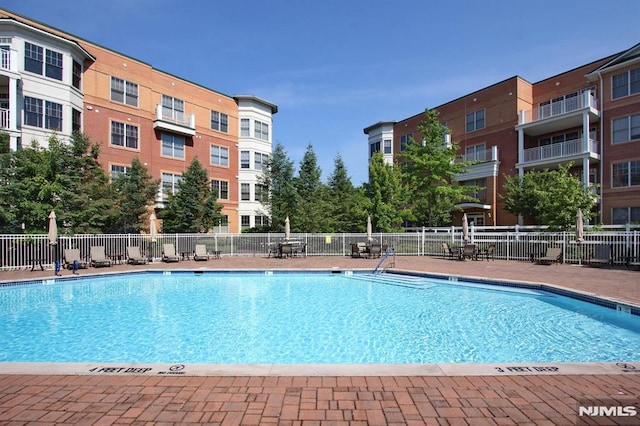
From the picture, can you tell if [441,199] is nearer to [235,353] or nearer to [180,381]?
[235,353]

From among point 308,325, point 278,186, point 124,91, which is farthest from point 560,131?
point 124,91

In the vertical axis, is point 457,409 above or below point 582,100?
below

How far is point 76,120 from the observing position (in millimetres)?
23391

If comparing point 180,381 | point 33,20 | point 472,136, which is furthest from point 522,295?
point 33,20

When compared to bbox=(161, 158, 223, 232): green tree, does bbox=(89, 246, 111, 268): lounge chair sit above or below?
below

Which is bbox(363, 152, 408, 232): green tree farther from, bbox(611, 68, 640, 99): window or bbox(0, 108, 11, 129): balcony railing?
bbox(0, 108, 11, 129): balcony railing

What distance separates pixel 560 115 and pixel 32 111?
33745 millimetres

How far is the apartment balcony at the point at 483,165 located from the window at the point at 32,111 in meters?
29.9

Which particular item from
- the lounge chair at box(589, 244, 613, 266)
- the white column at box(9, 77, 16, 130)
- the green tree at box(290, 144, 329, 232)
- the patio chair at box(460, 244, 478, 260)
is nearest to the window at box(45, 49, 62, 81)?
the white column at box(9, 77, 16, 130)

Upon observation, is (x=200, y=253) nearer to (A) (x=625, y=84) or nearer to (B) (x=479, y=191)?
(B) (x=479, y=191)

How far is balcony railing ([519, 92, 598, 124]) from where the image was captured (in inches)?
915

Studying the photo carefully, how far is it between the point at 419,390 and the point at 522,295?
8759 mm

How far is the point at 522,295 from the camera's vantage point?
1071 centimetres

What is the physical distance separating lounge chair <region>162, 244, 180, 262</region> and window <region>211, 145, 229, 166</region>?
15.0 meters
